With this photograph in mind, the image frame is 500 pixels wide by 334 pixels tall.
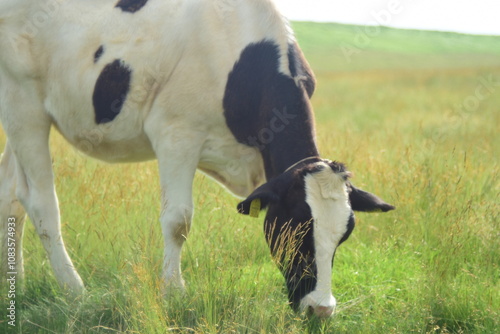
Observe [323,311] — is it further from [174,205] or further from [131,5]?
[131,5]

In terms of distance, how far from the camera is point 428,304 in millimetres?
4328

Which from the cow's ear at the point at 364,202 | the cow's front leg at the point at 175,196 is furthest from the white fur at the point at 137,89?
the cow's ear at the point at 364,202

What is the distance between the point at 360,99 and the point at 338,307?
19.3 m

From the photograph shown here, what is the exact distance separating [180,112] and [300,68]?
0.91 metres

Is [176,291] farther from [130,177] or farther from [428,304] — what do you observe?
[130,177]

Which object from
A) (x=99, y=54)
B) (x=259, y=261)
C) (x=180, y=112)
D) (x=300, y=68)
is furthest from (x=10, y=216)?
(x=300, y=68)

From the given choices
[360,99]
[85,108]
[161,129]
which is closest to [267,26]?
[161,129]

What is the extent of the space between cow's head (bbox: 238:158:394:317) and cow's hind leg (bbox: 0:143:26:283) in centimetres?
251

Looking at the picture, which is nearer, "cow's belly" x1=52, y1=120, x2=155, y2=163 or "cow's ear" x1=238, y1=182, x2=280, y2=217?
"cow's ear" x1=238, y1=182, x2=280, y2=217

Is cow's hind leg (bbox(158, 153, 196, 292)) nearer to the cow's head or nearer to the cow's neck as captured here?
the cow's neck

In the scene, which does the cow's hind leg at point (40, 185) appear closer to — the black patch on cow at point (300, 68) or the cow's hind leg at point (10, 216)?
the cow's hind leg at point (10, 216)

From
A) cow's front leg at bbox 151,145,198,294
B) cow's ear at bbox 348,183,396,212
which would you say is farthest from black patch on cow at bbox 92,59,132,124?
cow's ear at bbox 348,183,396,212

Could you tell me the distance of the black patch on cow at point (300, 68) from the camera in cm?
458

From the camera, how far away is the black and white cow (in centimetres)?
400
